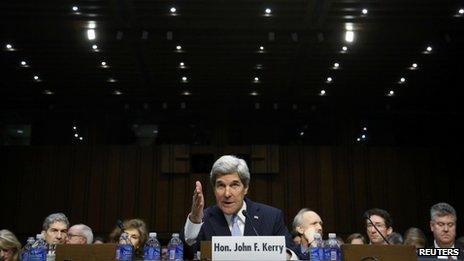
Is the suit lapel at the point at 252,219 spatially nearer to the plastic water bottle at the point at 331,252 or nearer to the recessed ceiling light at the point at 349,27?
the plastic water bottle at the point at 331,252

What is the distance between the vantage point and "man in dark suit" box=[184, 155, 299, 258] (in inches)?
A: 126

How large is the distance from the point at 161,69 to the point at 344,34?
5.20 m

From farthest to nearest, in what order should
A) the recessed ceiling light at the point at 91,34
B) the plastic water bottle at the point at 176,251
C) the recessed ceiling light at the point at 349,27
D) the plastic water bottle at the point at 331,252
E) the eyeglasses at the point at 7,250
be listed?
the recessed ceiling light at the point at 91,34
the recessed ceiling light at the point at 349,27
the eyeglasses at the point at 7,250
the plastic water bottle at the point at 176,251
the plastic water bottle at the point at 331,252

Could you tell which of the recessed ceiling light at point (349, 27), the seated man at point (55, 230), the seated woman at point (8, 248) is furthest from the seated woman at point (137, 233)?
the recessed ceiling light at point (349, 27)

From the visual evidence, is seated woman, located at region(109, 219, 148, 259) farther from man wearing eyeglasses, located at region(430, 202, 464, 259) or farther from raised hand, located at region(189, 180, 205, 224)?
man wearing eyeglasses, located at region(430, 202, 464, 259)

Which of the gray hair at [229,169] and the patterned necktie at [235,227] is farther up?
the gray hair at [229,169]

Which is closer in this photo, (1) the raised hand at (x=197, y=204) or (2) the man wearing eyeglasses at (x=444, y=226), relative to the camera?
(1) the raised hand at (x=197, y=204)

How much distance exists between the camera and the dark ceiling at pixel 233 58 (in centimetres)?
1085

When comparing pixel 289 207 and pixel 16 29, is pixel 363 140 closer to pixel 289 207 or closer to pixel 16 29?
pixel 289 207

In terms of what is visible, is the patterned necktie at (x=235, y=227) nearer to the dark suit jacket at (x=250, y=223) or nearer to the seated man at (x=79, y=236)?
the dark suit jacket at (x=250, y=223)

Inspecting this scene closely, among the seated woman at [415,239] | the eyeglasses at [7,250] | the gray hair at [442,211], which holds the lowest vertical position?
the eyeglasses at [7,250]

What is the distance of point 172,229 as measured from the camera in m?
16.3

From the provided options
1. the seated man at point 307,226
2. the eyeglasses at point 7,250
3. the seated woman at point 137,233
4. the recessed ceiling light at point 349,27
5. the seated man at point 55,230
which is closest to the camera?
the eyeglasses at point 7,250

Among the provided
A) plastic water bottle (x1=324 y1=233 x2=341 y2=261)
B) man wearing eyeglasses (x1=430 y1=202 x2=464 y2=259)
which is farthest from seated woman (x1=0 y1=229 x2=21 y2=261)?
man wearing eyeglasses (x1=430 y1=202 x2=464 y2=259)
